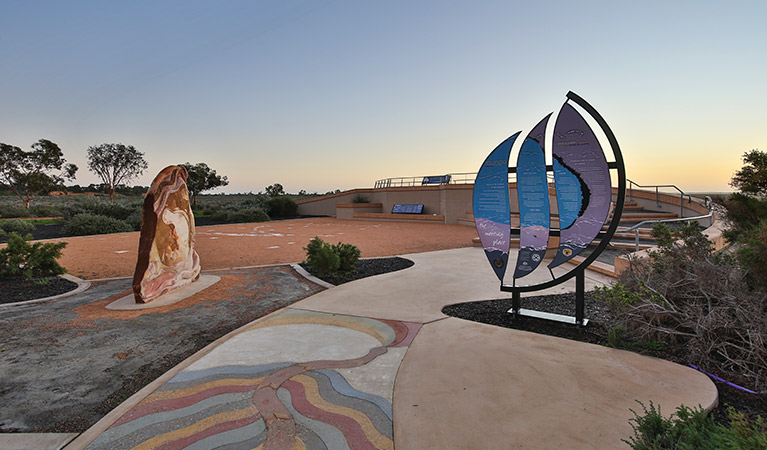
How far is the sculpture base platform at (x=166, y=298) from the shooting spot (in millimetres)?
6219

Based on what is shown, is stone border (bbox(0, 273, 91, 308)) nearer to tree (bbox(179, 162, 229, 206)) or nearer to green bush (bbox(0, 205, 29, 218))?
green bush (bbox(0, 205, 29, 218))

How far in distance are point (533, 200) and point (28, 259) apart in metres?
10.9

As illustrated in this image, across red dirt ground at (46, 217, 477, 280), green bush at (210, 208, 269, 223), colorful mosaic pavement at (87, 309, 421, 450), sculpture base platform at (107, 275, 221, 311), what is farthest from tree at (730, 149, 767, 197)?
green bush at (210, 208, 269, 223)

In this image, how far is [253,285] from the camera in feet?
25.3

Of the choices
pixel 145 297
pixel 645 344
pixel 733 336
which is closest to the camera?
pixel 733 336

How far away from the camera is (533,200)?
5.10 m

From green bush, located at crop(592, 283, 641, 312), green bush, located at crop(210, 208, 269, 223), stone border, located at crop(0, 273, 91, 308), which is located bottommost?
stone border, located at crop(0, 273, 91, 308)

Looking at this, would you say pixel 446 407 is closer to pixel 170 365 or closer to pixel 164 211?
pixel 170 365

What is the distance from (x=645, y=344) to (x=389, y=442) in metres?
3.25

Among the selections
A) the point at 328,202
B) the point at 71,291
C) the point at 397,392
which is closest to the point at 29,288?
the point at 71,291

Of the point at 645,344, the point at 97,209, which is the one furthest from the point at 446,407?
the point at 97,209

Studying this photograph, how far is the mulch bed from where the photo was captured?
307 centimetres

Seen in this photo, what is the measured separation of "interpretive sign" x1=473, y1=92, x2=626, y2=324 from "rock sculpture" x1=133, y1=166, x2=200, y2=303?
18.6ft

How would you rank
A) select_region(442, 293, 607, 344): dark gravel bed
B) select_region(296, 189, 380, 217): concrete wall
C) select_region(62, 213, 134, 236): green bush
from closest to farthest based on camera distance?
select_region(442, 293, 607, 344): dark gravel bed → select_region(62, 213, 134, 236): green bush → select_region(296, 189, 380, 217): concrete wall
